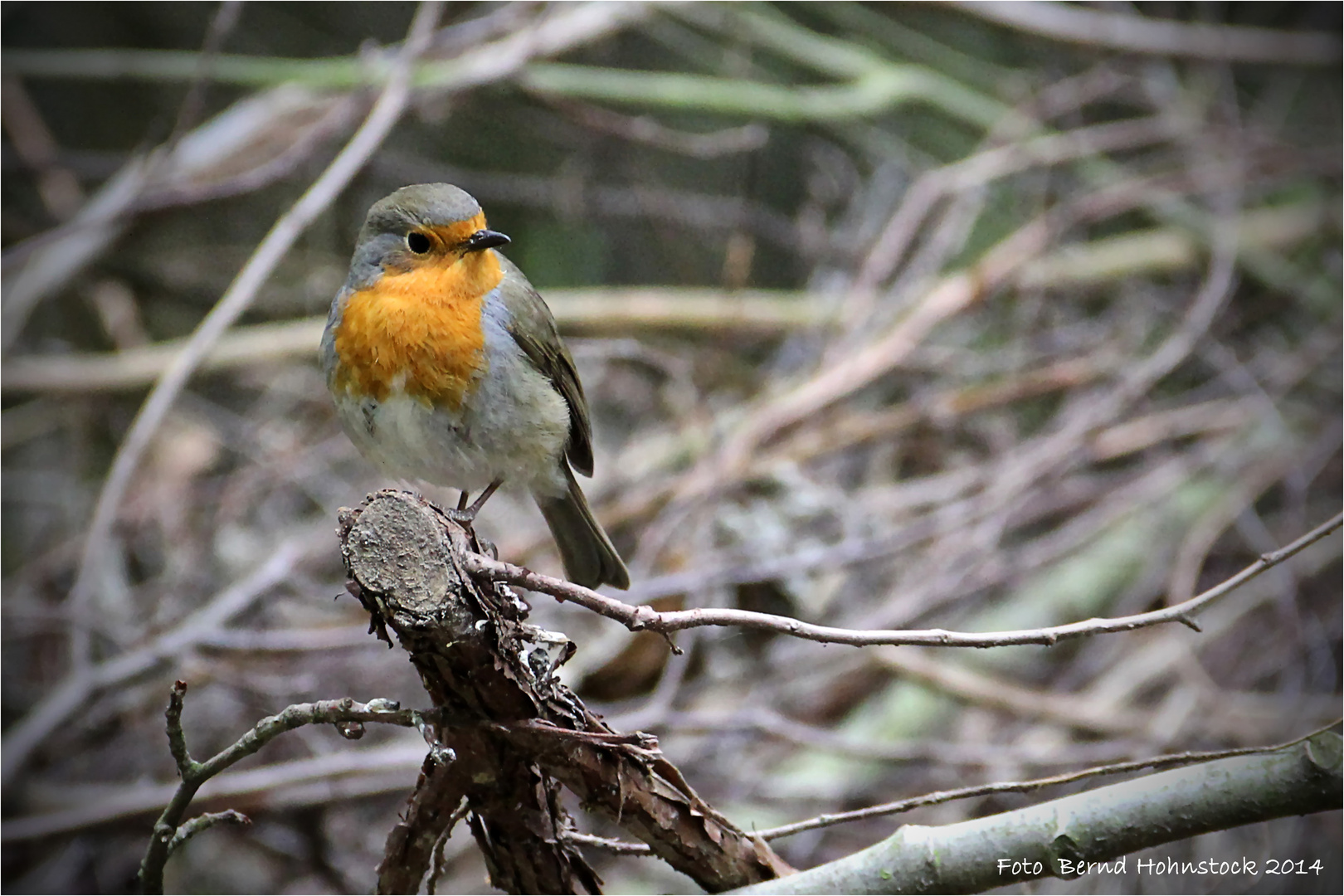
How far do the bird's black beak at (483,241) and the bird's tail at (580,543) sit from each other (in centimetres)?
66

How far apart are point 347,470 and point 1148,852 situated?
3.44 metres

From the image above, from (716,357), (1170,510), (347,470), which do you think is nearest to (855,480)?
(716,357)

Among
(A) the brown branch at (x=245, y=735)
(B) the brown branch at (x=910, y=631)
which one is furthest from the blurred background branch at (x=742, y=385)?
(B) the brown branch at (x=910, y=631)

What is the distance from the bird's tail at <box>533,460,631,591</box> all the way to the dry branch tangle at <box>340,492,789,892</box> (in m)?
1.03

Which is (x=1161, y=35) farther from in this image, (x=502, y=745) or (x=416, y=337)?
(x=502, y=745)

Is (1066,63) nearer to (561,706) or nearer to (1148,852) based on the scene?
(1148,852)

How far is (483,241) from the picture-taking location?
2.14 meters

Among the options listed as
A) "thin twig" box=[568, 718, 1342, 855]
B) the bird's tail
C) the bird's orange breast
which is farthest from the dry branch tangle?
the bird's tail

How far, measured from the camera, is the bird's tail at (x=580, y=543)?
8.68 ft

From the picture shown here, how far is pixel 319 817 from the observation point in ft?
10.4

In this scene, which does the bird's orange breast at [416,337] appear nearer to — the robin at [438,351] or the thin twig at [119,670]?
the robin at [438,351]

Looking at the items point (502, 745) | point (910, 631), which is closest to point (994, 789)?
point (910, 631)

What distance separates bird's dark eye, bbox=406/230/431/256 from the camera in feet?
7.14

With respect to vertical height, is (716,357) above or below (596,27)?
below
